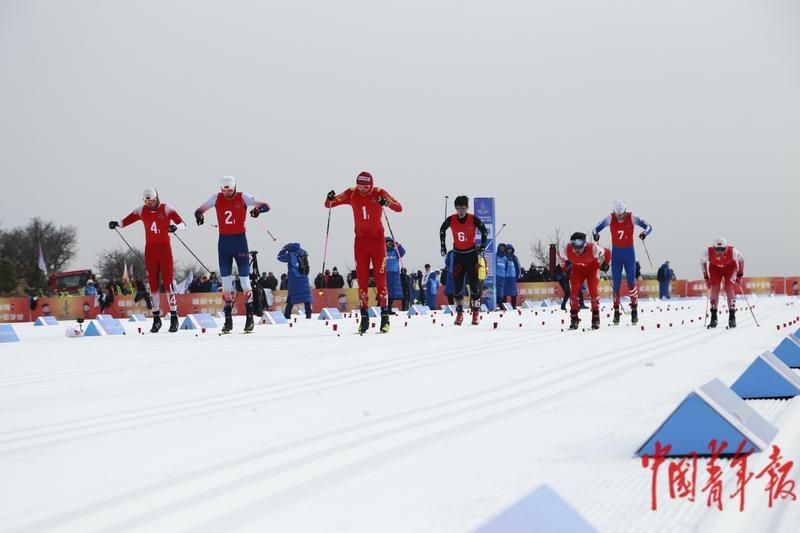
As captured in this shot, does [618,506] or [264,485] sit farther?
[264,485]

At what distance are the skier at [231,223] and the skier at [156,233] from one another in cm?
99

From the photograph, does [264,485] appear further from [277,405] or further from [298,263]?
[298,263]

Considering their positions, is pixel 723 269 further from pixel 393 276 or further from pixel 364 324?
pixel 393 276

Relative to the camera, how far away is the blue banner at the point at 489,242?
88.7 feet

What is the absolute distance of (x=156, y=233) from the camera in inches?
592

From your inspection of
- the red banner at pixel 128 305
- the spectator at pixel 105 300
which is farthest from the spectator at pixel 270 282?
the spectator at pixel 105 300

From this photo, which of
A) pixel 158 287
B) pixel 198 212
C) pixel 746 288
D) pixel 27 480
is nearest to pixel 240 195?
pixel 198 212

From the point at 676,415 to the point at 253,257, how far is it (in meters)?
19.1

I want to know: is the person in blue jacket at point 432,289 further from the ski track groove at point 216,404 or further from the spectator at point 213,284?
the ski track groove at point 216,404

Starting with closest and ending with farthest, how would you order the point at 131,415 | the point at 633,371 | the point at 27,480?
the point at 27,480, the point at 131,415, the point at 633,371

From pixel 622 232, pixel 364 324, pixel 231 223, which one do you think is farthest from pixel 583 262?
pixel 231 223

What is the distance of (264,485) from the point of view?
3.13 meters

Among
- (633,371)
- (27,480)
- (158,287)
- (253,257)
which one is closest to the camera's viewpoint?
(27,480)

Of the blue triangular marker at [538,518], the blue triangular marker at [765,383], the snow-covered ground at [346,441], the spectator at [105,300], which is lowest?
the snow-covered ground at [346,441]
